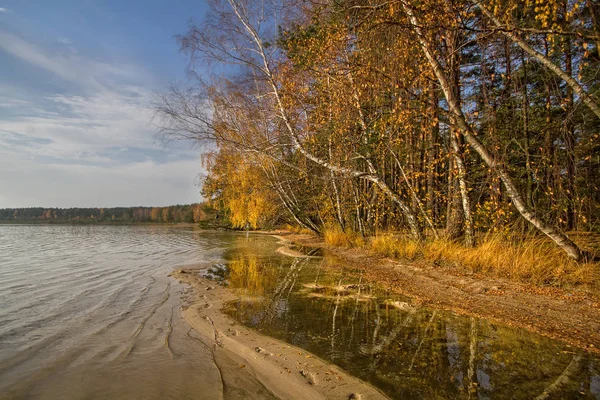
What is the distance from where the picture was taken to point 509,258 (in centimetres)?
666

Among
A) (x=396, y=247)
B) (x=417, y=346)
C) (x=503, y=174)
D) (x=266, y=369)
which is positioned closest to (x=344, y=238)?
(x=396, y=247)

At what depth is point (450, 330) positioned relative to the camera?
4094mm

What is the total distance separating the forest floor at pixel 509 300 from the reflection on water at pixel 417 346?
345mm

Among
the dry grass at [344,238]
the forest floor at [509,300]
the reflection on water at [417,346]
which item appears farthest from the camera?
the dry grass at [344,238]

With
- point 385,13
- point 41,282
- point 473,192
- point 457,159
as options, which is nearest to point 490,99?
point 457,159

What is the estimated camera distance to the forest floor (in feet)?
13.3

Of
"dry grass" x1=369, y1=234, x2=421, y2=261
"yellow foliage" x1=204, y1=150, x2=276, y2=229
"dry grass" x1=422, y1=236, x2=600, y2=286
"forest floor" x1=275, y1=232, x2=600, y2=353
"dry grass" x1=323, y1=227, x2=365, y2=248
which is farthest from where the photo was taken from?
"yellow foliage" x1=204, y1=150, x2=276, y2=229

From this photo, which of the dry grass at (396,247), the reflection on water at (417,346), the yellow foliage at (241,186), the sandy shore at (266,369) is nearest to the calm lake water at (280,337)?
the reflection on water at (417,346)

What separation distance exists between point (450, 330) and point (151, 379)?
11.5ft

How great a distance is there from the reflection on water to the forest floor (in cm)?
34

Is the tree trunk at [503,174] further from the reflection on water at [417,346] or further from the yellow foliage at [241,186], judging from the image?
the yellow foliage at [241,186]

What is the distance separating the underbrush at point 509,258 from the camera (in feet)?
18.6

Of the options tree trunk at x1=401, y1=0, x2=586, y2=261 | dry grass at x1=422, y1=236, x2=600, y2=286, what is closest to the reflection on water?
dry grass at x1=422, y1=236, x2=600, y2=286

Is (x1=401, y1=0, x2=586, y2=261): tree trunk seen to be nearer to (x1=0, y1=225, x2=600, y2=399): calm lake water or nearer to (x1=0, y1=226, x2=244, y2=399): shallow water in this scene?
(x1=0, y1=225, x2=600, y2=399): calm lake water
